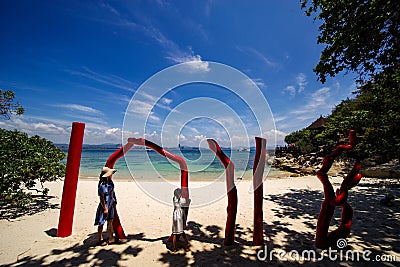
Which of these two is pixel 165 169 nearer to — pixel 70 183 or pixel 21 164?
pixel 21 164

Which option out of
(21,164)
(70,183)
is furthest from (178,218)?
(21,164)

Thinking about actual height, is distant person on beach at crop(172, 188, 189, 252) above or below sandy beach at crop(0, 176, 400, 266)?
above

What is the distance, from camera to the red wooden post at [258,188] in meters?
4.22

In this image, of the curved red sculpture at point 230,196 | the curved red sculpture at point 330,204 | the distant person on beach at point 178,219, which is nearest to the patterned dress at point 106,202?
the distant person on beach at point 178,219

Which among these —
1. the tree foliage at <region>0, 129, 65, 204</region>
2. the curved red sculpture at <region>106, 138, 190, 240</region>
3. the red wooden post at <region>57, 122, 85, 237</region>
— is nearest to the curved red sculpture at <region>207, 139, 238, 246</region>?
the curved red sculpture at <region>106, 138, 190, 240</region>

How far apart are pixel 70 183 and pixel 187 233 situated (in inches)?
127

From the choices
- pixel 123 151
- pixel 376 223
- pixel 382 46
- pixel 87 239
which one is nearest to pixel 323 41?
pixel 382 46

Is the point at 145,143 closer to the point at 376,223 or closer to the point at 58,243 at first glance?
the point at 58,243

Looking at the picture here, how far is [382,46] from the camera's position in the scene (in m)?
6.38

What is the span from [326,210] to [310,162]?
23.6 meters

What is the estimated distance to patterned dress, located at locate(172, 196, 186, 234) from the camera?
13.0 ft

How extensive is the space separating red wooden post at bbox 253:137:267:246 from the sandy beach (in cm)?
30

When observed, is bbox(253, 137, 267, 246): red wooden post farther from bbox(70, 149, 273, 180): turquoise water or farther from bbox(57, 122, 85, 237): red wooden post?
bbox(57, 122, 85, 237): red wooden post

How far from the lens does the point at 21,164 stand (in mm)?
5691
